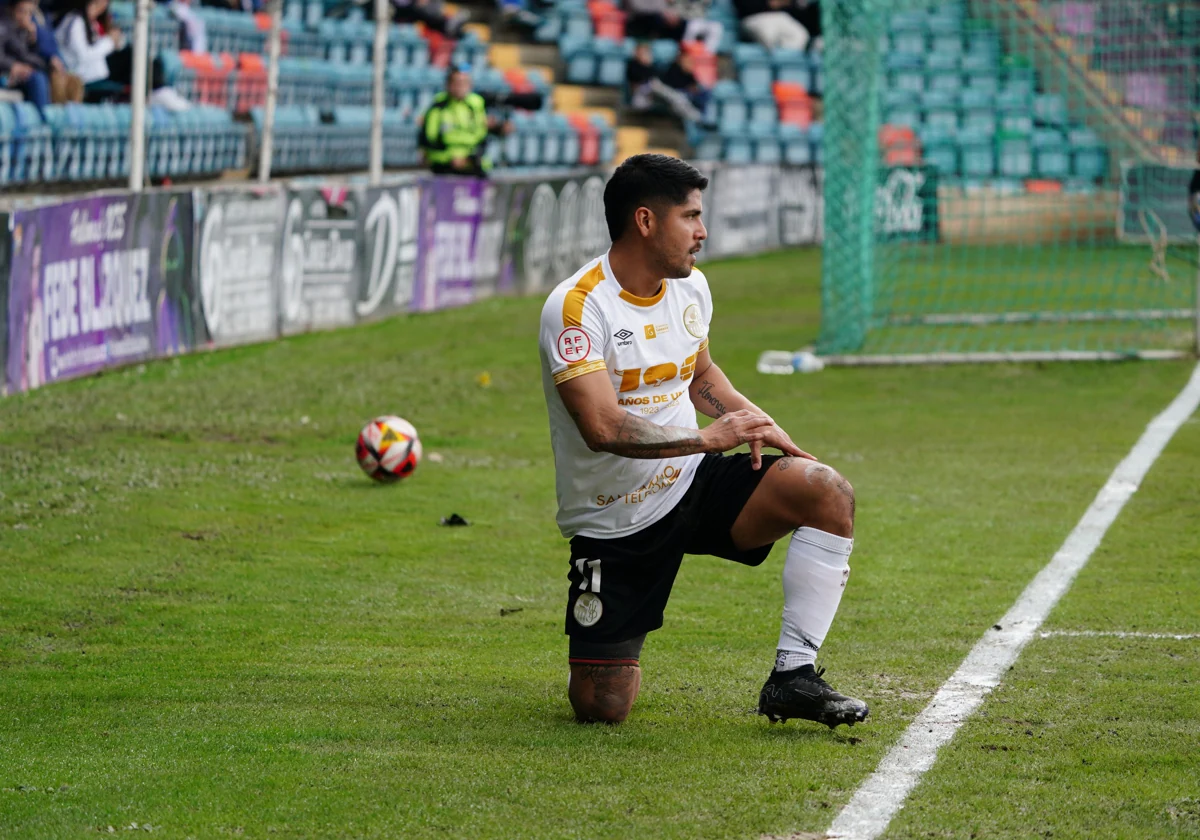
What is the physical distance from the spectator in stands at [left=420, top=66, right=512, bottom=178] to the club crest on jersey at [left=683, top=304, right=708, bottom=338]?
45.0 ft

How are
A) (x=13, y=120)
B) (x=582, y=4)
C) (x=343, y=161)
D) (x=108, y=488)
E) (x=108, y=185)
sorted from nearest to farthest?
(x=108, y=488), (x=13, y=120), (x=108, y=185), (x=343, y=161), (x=582, y=4)

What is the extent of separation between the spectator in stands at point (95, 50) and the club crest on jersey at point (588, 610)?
504 inches

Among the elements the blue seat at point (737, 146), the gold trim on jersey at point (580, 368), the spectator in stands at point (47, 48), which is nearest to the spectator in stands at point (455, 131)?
the spectator in stands at point (47, 48)

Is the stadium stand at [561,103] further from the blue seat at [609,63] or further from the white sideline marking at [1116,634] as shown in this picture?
the white sideline marking at [1116,634]

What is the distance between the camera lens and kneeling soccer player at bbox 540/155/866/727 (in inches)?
189

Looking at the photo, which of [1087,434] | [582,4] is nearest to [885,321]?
[1087,434]

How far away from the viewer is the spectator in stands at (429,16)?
25.8 metres

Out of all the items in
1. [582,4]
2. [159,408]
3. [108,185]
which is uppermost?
[582,4]

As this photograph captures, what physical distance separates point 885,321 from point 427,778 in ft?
41.4

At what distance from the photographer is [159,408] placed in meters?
11.3

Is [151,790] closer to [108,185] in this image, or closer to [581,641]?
[581,641]

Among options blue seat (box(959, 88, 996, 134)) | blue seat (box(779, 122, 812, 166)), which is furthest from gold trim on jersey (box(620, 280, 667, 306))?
blue seat (box(779, 122, 812, 166))

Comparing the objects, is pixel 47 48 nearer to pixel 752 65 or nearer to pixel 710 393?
pixel 710 393

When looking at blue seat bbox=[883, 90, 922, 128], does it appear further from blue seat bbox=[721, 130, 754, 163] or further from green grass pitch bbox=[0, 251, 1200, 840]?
green grass pitch bbox=[0, 251, 1200, 840]
